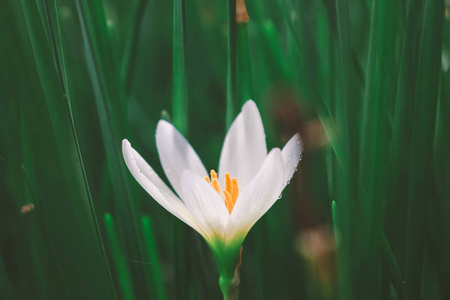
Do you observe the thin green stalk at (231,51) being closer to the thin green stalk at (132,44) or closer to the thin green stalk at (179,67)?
the thin green stalk at (179,67)

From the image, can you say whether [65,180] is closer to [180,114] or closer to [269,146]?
[180,114]

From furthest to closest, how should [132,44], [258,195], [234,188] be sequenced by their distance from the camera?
A: [132,44] < [234,188] < [258,195]

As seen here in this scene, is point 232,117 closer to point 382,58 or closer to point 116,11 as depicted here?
point 382,58

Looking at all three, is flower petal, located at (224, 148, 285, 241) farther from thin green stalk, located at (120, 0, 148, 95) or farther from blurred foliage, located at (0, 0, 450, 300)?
thin green stalk, located at (120, 0, 148, 95)

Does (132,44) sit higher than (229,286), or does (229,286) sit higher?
(132,44)

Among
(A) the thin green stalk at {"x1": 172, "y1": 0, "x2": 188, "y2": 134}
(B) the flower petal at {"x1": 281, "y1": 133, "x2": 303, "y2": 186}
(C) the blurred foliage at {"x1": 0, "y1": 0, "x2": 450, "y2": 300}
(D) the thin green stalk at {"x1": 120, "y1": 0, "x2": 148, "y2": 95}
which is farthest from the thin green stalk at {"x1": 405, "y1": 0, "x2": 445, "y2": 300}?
(D) the thin green stalk at {"x1": 120, "y1": 0, "x2": 148, "y2": 95}

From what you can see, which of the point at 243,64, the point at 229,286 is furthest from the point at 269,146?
the point at 229,286

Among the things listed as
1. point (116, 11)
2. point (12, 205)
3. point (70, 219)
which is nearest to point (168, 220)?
point (12, 205)

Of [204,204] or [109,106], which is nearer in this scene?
[204,204]
